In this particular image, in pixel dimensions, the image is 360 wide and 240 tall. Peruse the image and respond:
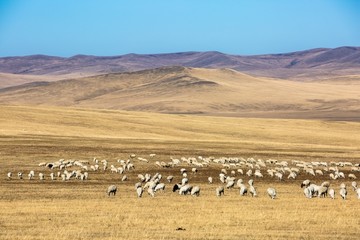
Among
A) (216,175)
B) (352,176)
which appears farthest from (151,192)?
(352,176)

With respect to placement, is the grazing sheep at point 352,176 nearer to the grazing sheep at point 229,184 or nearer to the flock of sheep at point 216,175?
the flock of sheep at point 216,175

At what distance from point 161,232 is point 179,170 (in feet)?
62.0

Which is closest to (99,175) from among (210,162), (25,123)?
(210,162)

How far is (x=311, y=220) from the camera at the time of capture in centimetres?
2050

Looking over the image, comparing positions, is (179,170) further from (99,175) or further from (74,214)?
(74,214)

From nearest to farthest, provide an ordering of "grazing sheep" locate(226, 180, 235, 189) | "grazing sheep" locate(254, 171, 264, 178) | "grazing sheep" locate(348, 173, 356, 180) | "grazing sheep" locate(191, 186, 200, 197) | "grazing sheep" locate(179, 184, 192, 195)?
"grazing sheep" locate(191, 186, 200, 197)
"grazing sheep" locate(179, 184, 192, 195)
"grazing sheep" locate(226, 180, 235, 189)
"grazing sheep" locate(254, 171, 264, 178)
"grazing sheep" locate(348, 173, 356, 180)

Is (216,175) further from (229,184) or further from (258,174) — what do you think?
(229,184)

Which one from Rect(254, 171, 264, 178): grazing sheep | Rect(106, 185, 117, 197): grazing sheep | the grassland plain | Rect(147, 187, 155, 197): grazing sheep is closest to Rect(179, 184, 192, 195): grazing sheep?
the grassland plain

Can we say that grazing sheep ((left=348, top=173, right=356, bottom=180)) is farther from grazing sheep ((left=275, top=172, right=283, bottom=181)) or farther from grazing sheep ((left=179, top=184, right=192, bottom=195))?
grazing sheep ((left=179, top=184, right=192, bottom=195))

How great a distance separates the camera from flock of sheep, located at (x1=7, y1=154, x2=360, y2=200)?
27.3m

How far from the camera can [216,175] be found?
3553cm

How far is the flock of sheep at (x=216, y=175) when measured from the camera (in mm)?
27334

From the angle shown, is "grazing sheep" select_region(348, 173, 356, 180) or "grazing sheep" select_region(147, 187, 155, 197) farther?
"grazing sheep" select_region(348, 173, 356, 180)

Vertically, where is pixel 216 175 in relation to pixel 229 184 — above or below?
below
